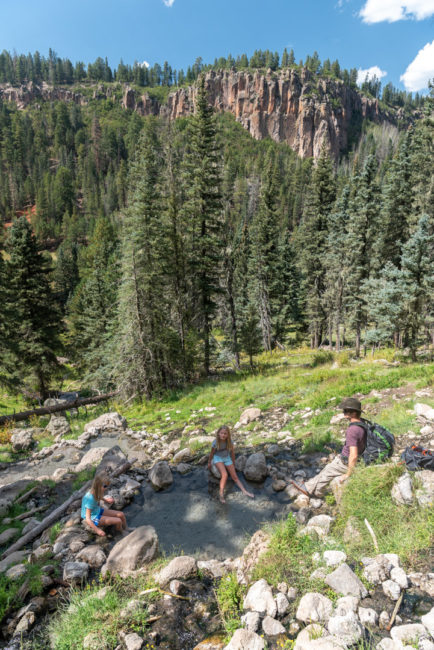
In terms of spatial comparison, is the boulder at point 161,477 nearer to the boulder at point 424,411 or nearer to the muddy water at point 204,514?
the muddy water at point 204,514

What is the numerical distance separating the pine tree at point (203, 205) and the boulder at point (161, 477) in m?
11.3

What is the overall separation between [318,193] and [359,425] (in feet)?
99.9

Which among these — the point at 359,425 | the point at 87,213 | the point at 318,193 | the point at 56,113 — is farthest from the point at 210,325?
the point at 56,113

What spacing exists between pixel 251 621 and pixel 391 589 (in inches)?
66.7

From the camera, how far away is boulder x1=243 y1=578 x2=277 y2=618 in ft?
12.9

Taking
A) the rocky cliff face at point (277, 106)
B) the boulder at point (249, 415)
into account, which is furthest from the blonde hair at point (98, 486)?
the rocky cliff face at point (277, 106)

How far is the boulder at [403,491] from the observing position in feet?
15.9

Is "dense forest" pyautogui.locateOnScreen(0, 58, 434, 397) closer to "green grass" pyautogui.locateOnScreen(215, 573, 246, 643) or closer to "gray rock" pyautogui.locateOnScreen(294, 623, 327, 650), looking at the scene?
"green grass" pyautogui.locateOnScreen(215, 573, 246, 643)

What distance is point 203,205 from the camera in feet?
62.5

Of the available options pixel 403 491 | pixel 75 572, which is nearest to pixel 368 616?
pixel 403 491

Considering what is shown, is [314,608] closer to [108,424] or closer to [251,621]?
[251,621]

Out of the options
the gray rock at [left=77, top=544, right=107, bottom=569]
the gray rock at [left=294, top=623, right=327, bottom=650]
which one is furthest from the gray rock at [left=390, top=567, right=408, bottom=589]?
the gray rock at [left=77, top=544, right=107, bottom=569]

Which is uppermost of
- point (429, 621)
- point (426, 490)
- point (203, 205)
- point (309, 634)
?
point (203, 205)

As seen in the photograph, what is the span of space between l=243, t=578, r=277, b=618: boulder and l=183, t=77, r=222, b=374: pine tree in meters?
15.0
